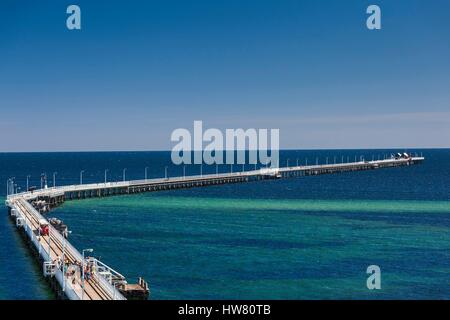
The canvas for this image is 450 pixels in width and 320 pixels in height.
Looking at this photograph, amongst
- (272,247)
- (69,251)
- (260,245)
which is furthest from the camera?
(260,245)

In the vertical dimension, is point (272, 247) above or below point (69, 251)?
below

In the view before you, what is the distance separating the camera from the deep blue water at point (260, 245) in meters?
43.0

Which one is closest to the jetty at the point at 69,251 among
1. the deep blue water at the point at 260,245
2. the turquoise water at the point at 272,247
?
the deep blue water at the point at 260,245

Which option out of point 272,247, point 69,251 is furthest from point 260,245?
point 69,251

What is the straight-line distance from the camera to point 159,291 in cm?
4162

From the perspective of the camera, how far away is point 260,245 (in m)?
59.5

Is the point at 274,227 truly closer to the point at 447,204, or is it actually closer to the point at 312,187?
the point at 447,204

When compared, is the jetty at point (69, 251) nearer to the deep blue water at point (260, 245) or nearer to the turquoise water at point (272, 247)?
the deep blue water at point (260, 245)

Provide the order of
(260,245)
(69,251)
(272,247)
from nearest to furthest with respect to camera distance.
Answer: (69,251)
(272,247)
(260,245)

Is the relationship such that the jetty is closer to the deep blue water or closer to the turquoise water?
the deep blue water

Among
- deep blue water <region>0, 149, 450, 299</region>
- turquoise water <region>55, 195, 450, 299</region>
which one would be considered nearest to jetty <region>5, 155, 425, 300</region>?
deep blue water <region>0, 149, 450, 299</region>

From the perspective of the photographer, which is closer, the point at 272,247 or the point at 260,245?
the point at 272,247

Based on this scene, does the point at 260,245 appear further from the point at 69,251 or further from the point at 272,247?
the point at 69,251

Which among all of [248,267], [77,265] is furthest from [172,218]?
[77,265]
